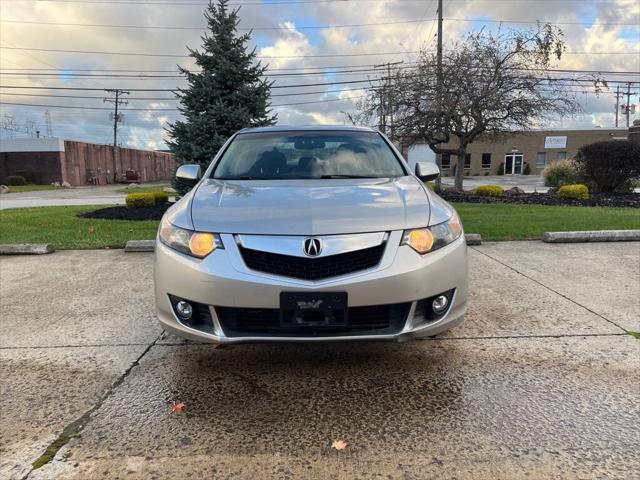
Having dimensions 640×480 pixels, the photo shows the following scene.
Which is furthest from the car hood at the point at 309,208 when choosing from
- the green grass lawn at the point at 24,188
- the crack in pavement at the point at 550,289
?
the green grass lawn at the point at 24,188

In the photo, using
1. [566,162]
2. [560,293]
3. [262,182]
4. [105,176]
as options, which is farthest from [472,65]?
[105,176]

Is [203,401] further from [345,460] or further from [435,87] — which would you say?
[435,87]

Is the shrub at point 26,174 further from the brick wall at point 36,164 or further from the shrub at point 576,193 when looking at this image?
the shrub at point 576,193

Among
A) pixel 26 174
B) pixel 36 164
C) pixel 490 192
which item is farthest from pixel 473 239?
pixel 36 164

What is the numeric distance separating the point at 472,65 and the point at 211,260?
1659cm

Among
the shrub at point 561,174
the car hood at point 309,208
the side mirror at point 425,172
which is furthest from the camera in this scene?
the shrub at point 561,174

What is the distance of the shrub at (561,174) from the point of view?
57.4ft

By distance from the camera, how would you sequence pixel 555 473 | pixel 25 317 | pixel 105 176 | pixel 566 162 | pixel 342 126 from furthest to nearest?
pixel 105 176, pixel 566 162, pixel 342 126, pixel 25 317, pixel 555 473

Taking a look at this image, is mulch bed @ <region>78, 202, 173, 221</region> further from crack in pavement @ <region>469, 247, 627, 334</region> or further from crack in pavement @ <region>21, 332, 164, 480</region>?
crack in pavement @ <region>21, 332, 164, 480</region>

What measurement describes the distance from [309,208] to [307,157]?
1.26 m

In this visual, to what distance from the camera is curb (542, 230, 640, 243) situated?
7238 millimetres

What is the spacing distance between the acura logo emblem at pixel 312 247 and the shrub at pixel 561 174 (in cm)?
1733

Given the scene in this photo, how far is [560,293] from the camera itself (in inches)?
186

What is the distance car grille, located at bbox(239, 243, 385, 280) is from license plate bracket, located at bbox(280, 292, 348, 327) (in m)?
0.11
